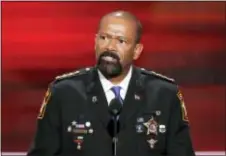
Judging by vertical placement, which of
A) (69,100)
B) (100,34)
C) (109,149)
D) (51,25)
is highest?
(51,25)

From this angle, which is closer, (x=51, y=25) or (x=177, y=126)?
(x=177, y=126)

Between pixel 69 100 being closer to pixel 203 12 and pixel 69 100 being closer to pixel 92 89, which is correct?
pixel 92 89

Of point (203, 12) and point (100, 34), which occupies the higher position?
point (203, 12)

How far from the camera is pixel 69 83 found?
1413 mm

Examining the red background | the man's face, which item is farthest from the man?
the red background

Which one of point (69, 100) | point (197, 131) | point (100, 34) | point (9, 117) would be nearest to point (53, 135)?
point (69, 100)

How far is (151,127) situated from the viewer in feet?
4.53

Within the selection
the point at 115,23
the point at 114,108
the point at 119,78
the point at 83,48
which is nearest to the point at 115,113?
the point at 114,108

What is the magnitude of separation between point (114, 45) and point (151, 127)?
0.80 feet

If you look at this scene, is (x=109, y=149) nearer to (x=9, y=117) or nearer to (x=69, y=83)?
(x=69, y=83)

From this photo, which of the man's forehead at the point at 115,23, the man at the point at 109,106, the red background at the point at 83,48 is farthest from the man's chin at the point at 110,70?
the red background at the point at 83,48

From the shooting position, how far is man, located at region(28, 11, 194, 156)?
1335mm

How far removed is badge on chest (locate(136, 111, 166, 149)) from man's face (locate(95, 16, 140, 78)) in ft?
0.50

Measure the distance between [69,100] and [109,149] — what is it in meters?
0.17
